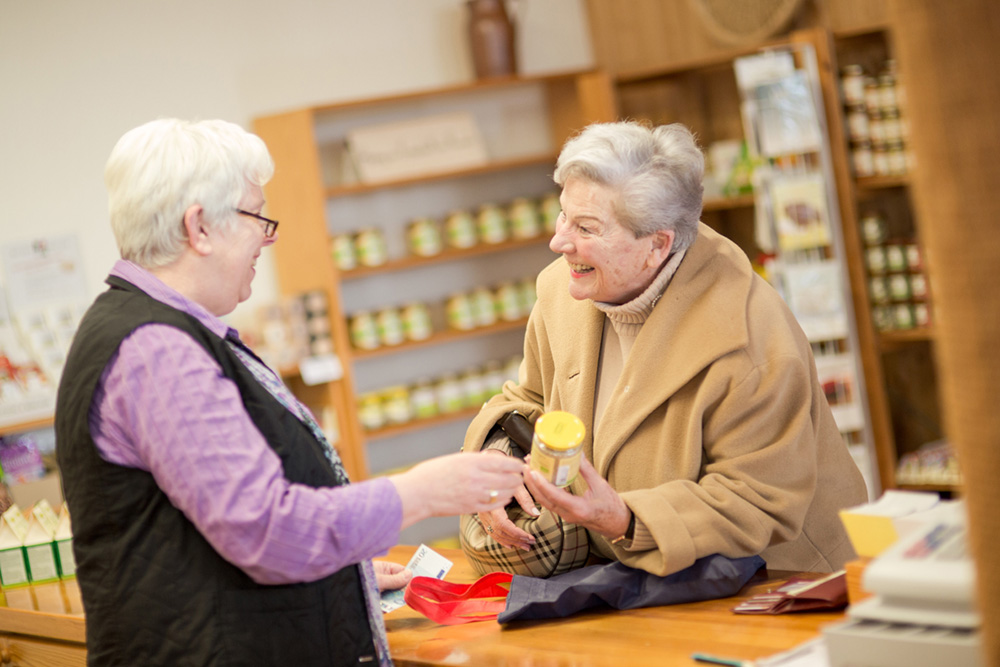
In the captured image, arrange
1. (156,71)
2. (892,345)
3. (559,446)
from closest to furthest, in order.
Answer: (559,446)
(892,345)
(156,71)

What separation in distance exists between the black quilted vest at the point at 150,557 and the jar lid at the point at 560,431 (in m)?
0.41

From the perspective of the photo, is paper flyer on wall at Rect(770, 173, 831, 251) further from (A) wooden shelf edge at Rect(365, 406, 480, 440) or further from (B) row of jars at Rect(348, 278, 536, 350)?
(A) wooden shelf edge at Rect(365, 406, 480, 440)

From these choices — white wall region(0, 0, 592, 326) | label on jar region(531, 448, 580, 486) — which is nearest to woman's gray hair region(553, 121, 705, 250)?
label on jar region(531, 448, 580, 486)

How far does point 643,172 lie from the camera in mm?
2113

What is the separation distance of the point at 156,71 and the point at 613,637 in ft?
13.9

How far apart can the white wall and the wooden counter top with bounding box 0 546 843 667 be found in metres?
3.51

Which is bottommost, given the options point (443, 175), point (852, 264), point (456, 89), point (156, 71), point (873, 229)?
point (852, 264)

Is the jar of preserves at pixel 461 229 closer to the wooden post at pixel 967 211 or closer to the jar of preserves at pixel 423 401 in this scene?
the jar of preserves at pixel 423 401

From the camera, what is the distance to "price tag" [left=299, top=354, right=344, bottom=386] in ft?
15.9

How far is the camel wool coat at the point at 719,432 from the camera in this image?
1868 millimetres

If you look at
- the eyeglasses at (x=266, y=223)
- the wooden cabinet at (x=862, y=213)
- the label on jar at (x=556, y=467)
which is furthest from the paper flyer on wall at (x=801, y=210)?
the eyeglasses at (x=266, y=223)

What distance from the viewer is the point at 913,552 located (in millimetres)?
1253

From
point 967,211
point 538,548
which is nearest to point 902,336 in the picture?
point 538,548

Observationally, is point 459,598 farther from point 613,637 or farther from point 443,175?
point 443,175
